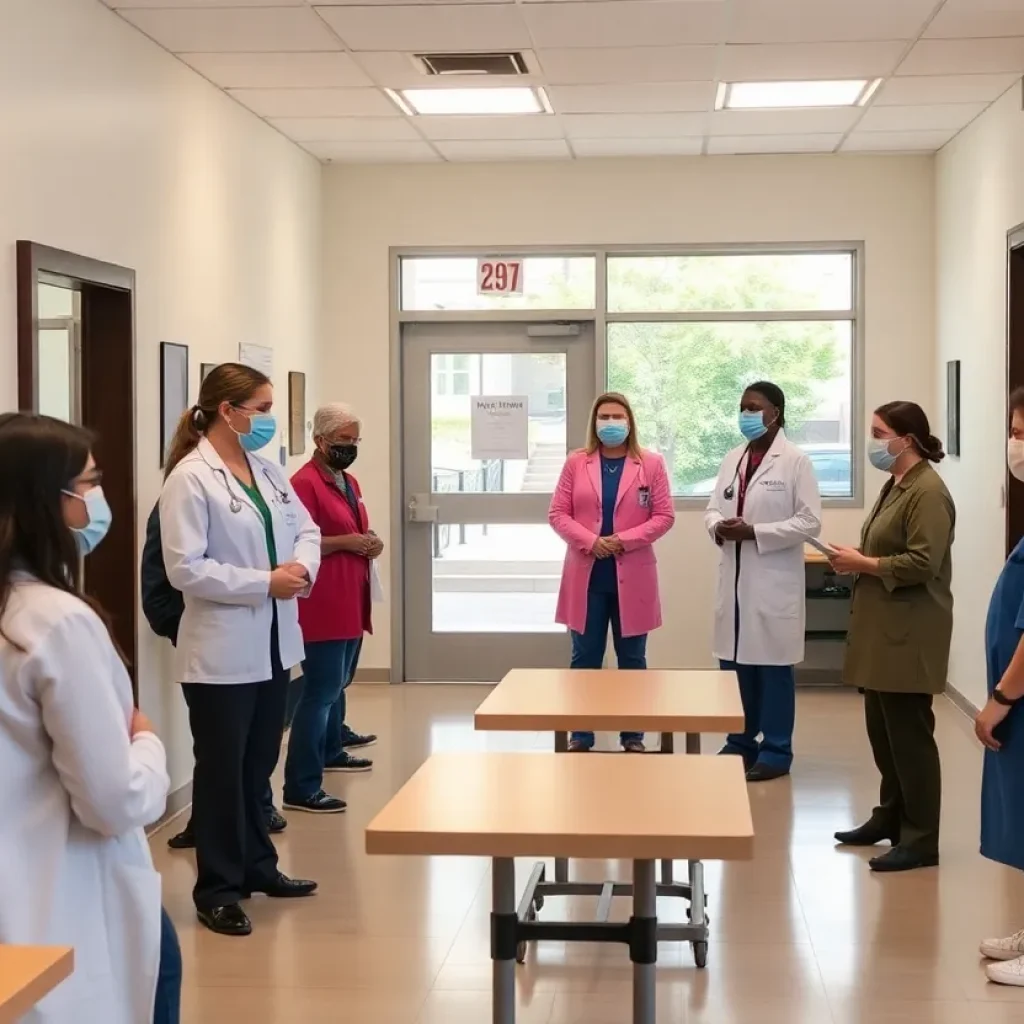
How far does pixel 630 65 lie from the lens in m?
6.07

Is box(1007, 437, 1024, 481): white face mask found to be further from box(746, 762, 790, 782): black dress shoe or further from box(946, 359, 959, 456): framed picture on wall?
box(946, 359, 959, 456): framed picture on wall

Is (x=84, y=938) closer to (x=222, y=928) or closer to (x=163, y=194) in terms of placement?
(x=222, y=928)

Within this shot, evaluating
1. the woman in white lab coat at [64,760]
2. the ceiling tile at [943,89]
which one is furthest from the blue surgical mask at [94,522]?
the ceiling tile at [943,89]

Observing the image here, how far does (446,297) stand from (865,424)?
250 centimetres

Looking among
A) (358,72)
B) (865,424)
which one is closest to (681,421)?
(865,424)

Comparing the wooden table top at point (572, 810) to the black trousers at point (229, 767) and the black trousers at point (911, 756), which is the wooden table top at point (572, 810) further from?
the black trousers at point (911, 756)

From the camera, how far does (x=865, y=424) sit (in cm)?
824

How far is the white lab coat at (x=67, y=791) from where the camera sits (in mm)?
1950

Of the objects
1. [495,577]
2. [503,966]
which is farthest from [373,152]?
[503,966]

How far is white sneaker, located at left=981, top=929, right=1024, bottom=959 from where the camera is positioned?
3.86m

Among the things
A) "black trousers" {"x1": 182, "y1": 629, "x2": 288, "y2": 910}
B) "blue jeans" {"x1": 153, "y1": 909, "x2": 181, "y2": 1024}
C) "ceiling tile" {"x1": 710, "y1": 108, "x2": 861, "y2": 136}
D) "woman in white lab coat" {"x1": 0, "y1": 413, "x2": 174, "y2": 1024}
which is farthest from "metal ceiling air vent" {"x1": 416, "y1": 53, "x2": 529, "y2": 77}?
"blue jeans" {"x1": 153, "y1": 909, "x2": 181, "y2": 1024}

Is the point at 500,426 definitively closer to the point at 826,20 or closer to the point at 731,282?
the point at 731,282

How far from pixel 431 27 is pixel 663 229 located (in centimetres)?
304

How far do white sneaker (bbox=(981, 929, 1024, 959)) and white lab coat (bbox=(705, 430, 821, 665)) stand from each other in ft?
6.69
